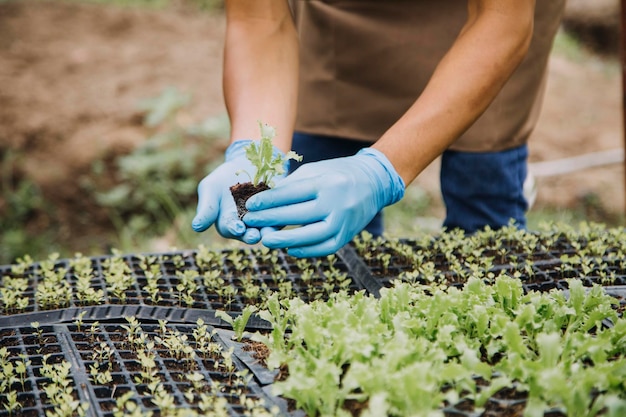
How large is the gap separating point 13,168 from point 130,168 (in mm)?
771

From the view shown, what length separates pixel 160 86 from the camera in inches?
194

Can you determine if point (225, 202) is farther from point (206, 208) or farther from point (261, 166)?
point (261, 166)

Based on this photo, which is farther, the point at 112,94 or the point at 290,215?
the point at 112,94

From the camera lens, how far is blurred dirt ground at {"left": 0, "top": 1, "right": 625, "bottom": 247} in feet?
14.5

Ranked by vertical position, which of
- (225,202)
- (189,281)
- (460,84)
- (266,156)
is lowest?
(189,281)

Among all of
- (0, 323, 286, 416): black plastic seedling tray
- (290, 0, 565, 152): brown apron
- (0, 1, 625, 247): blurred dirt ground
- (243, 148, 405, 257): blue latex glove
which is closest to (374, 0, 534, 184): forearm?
(243, 148, 405, 257): blue latex glove

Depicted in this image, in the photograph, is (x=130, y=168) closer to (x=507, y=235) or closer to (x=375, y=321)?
(x=507, y=235)

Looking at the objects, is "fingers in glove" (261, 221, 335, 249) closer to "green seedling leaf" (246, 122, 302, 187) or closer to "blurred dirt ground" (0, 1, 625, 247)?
"green seedling leaf" (246, 122, 302, 187)

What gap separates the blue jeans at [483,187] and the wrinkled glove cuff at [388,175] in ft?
2.08

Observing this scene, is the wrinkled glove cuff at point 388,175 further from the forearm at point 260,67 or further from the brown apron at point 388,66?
the brown apron at point 388,66

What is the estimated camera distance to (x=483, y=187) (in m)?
2.52

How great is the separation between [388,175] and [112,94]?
3.45m

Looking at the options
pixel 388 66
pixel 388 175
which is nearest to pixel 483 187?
pixel 388 66

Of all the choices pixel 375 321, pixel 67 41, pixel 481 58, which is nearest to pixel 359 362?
pixel 375 321
